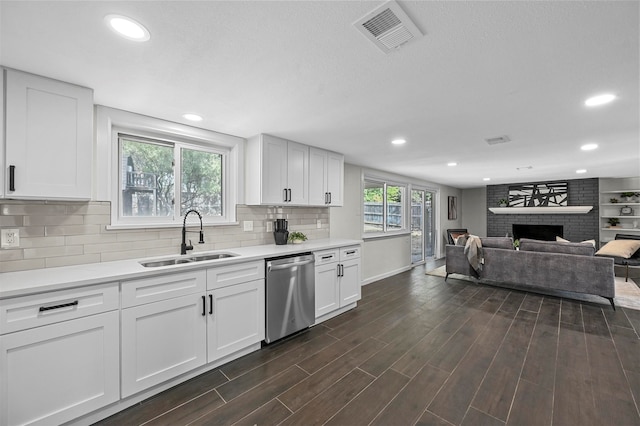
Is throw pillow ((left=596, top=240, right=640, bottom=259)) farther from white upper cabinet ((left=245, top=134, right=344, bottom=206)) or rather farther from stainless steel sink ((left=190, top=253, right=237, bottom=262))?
stainless steel sink ((left=190, top=253, right=237, bottom=262))

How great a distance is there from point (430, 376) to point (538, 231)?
7698mm

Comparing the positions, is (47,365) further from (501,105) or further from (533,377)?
(501,105)

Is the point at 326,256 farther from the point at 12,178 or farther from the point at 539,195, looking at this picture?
the point at 539,195

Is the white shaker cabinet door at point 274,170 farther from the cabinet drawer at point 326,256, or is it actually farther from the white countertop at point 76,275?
the white countertop at point 76,275

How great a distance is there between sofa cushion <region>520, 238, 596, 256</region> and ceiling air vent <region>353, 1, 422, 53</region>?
4.53 meters

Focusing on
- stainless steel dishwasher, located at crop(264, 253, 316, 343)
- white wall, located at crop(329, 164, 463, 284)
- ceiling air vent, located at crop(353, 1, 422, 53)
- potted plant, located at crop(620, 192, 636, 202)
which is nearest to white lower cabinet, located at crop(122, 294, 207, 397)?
stainless steel dishwasher, located at crop(264, 253, 316, 343)

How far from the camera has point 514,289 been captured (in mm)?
4680

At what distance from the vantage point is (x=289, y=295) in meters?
2.87

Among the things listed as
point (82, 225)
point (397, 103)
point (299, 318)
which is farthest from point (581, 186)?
point (82, 225)

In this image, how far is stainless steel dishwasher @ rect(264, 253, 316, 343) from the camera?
2719 millimetres

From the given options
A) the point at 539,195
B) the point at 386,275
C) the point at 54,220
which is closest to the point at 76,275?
the point at 54,220

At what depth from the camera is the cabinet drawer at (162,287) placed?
1884mm

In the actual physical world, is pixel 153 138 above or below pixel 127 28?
below

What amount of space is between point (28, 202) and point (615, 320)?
609 centimetres
